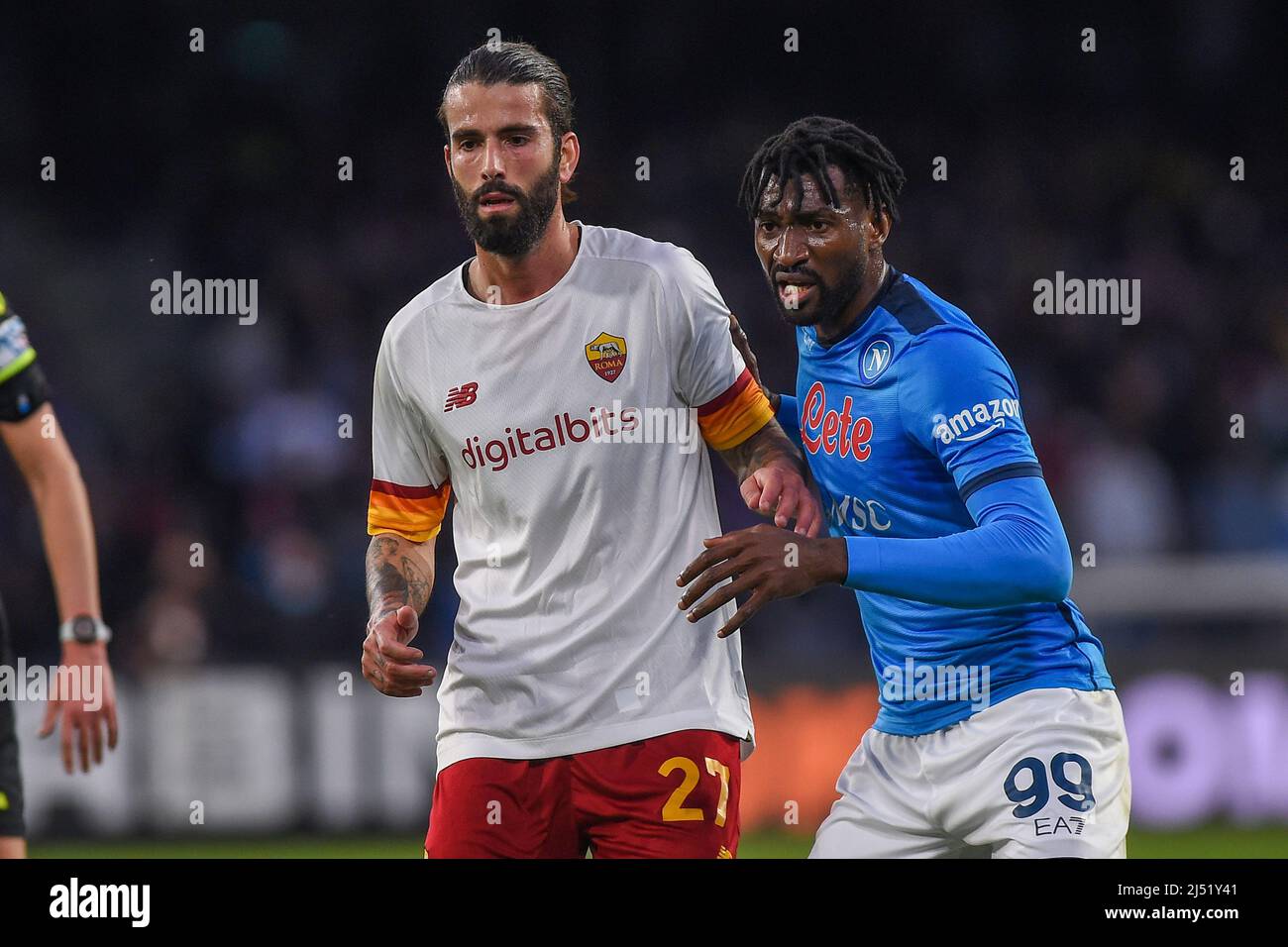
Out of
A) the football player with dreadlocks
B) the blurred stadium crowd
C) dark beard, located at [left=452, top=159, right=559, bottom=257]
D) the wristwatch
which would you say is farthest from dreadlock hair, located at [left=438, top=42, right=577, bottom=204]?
the blurred stadium crowd

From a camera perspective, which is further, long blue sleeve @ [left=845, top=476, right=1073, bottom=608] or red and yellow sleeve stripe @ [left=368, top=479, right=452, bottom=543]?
red and yellow sleeve stripe @ [left=368, top=479, right=452, bottom=543]

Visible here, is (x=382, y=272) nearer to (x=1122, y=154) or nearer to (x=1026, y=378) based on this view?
(x=1026, y=378)

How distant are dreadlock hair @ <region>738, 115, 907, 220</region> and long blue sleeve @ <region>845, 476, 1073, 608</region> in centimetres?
95

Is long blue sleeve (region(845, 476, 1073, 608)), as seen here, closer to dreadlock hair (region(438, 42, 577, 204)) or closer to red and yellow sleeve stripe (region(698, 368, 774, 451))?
A: red and yellow sleeve stripe (region(698, 368, 774, 451))

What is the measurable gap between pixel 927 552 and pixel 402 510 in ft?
4.48

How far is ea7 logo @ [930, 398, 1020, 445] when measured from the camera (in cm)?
351

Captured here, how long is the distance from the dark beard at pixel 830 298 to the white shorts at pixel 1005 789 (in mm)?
1004

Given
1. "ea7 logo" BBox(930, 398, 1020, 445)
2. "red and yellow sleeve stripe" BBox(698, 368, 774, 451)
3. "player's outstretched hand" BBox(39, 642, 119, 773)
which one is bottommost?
"player's outstretched hand" BBox(39, 642, 119, 773)

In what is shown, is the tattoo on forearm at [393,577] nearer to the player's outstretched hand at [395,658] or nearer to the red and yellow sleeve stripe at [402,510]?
the red and yellow sleeve stripe at [402,510]

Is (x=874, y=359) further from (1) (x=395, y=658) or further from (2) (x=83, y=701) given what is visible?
(2) (x=83, y=701)

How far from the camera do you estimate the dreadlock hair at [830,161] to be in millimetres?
Answer: 3914

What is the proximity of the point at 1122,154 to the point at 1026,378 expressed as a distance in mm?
2035

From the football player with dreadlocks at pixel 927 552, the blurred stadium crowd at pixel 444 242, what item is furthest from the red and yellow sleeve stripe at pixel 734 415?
the blurred stadium crowd at pixel 444 242
